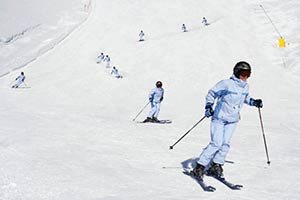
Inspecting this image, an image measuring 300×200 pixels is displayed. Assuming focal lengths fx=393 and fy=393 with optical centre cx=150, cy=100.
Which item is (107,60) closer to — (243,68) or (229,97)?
(229,97)

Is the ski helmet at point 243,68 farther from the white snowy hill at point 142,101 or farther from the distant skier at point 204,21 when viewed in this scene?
the distant skier at point 204,21

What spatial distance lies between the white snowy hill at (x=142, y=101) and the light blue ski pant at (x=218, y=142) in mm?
420

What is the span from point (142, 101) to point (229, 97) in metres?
14.5

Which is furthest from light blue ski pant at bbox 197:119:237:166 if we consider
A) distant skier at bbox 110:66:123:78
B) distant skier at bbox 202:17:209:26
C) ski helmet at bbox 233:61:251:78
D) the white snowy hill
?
distant skier at bbox 202:17:209:26

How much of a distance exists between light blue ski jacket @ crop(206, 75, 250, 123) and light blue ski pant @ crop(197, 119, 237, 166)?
0.10 m

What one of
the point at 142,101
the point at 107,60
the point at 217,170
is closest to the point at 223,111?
the point at 217,170

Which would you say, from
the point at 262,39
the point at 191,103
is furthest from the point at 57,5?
the point at 191,103

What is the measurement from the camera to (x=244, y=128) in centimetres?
1312

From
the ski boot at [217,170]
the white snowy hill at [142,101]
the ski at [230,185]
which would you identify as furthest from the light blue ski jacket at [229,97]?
the white snowy hill at [142,101]

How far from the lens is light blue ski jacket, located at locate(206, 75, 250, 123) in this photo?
5969mm

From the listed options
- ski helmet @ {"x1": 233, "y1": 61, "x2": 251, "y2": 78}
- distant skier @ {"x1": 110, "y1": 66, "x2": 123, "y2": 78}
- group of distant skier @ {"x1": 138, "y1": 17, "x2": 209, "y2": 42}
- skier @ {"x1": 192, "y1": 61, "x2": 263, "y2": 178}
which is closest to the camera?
ski helmet @ {"x1": 233, "y1": 61, "x2": 251, "y2": 78}

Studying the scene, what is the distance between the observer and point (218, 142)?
6027 mm

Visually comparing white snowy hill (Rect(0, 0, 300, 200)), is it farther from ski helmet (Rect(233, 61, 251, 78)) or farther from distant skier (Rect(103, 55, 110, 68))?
ski helmet (Rect(233, 61, 251, 78))

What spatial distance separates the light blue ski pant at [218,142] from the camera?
6039 mm
